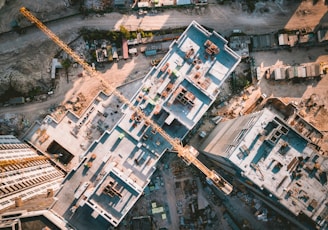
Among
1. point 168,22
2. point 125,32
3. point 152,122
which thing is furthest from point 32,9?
point 152,122

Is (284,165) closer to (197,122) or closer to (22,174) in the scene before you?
(197,122)

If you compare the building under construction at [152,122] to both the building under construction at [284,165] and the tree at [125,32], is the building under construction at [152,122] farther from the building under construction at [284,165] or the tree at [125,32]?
the tree at [125,32]

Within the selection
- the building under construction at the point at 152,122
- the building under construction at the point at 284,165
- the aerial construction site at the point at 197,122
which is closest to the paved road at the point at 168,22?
the aerial construction site at the point at 197,122

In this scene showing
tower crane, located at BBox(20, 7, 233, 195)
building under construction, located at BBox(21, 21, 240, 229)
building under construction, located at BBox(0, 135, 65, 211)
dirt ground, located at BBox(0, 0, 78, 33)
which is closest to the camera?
building under construction, located at BBox(0, 135, 65, 211)

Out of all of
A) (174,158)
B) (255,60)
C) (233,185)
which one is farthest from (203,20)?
(233,185)

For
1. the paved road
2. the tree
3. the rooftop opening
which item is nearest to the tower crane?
the paved road

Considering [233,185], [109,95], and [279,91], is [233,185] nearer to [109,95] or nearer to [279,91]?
[279,91]

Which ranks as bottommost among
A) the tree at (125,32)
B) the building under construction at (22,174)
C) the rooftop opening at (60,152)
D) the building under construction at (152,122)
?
the building under construction at (22,174)

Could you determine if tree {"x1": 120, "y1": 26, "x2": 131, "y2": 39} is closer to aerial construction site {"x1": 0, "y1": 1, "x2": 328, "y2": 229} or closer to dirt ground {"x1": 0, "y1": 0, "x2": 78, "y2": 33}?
aerial construction site {"x1": 0, "y1": 1, "x2": 328, "y2": 229}
